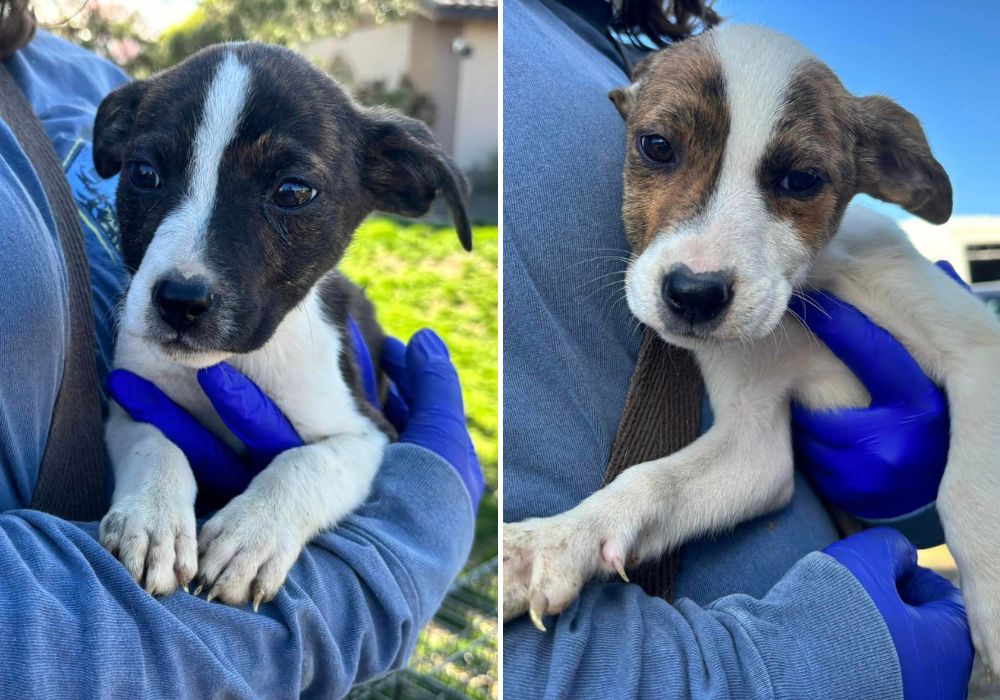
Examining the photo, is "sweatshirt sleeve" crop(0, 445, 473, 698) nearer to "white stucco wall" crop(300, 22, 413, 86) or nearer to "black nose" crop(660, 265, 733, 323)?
"black nose" crop(660, 265, 733, 323)

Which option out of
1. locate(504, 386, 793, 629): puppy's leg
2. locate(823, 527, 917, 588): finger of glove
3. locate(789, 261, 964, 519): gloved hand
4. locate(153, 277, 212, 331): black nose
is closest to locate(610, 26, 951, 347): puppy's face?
locate(789, 261, 964, 519): gloved hand

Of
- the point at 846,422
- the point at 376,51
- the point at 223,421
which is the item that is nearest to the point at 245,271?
the point at 223,421

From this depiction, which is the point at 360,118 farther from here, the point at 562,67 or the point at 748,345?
the point at 748,345

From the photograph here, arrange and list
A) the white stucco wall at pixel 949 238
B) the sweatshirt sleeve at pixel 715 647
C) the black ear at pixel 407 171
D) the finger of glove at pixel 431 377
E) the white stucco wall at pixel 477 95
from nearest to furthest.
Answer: the sweatshirt sleeve at pixel 715 647 < the white stucco wall at pixel 949 238 < the black ear at pixel 407 171 < the finger of glove at pixel 431 377 < the white stucco wall at pixel 477 95

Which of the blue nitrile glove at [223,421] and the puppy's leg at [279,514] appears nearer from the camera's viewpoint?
the puppy's leg at [279,514]

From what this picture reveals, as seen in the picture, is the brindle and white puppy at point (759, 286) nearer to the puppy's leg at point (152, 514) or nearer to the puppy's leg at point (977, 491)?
the puppy's leg at point (977, 491)

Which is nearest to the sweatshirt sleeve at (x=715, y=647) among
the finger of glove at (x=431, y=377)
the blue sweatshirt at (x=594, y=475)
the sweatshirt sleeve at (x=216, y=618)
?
the blue sweatshirt at (x=594, y=475)
